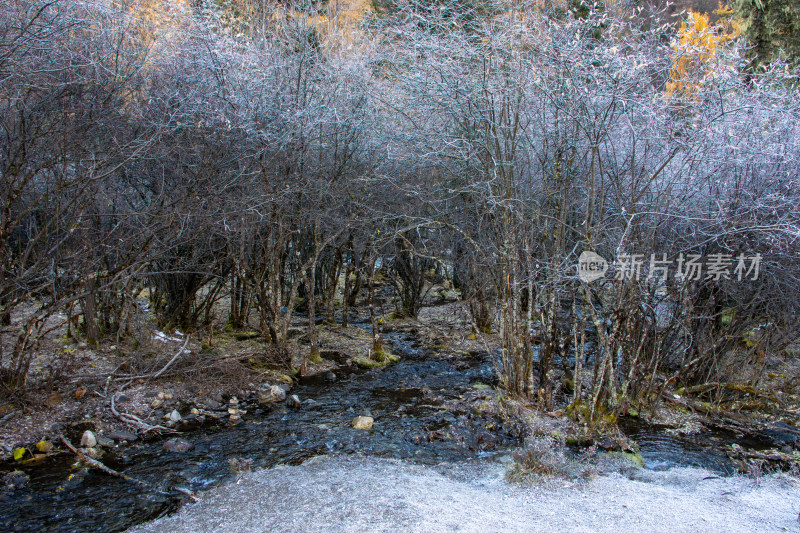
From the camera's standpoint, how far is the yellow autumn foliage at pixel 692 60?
16.7 ft

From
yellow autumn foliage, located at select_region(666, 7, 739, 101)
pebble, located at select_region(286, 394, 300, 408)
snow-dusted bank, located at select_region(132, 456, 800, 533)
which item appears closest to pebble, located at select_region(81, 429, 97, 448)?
snow-dusted bank, located at select_region(132, 456, 800, 533)

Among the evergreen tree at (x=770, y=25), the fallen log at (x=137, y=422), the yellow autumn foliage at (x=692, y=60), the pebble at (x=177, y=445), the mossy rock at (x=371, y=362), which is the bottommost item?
the mossy rock at (x=371, y=362)

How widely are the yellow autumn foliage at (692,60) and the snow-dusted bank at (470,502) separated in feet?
12.5

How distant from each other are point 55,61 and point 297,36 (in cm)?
347

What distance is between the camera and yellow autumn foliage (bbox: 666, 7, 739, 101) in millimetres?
5090

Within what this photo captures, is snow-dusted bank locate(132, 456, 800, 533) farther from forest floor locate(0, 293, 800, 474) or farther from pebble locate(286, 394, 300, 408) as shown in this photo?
pebble locate(286, 394, 300, 408)

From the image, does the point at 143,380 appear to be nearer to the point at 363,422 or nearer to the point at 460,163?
the point at 363,422

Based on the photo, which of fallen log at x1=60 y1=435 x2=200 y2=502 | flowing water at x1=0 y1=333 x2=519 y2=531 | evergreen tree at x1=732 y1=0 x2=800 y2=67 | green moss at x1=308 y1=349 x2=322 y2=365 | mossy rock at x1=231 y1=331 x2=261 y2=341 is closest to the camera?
flowing water at x1=0 y1=333 x2=519 y2=531

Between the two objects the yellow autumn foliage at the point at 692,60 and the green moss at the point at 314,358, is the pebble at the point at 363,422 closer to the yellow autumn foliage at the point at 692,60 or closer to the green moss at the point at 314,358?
the green moss at the point at 314,358

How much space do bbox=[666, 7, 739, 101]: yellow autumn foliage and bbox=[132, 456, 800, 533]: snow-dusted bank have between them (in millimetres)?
3796

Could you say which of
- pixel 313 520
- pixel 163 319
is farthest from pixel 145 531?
pixel 163 319

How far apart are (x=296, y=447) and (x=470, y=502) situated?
2044 millimetres

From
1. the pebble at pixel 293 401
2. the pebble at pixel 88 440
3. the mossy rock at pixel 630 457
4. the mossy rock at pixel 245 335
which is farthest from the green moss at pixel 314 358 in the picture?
the mossy rock at pixel 630 457

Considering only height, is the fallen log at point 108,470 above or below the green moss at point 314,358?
above
